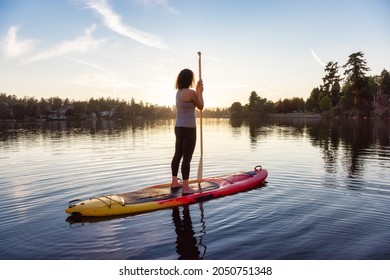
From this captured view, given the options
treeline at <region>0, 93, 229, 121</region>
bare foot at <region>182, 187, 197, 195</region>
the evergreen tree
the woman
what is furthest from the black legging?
treeline at <region>0, 93, 229, 121</region>

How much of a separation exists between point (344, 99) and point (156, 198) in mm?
78968

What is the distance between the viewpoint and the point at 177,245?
4738mm

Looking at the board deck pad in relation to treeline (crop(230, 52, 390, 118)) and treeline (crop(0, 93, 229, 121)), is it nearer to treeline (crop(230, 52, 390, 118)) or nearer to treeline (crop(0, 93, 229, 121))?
treeline (crop(230, 52, 390, 118))

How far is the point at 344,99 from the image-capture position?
75125mm

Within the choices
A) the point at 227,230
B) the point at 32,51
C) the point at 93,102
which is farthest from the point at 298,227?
the point at 93,102

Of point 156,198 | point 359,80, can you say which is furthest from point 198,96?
point 359,80

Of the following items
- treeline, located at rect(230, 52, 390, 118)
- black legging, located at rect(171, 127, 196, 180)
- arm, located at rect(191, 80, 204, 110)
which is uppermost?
treeline, located at rect(230, 52, 390, 118)

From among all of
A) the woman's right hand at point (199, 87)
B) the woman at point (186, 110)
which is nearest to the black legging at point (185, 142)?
the woman at point (186, 110)

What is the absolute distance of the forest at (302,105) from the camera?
6956 centimetres

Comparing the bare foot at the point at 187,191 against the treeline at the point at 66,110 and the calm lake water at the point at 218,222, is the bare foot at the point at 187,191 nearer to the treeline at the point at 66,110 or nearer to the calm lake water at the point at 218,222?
the calm lake water at the point at 218,222

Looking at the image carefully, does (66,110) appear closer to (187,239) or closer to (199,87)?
(199,87)

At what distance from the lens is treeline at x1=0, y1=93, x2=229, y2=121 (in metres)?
114

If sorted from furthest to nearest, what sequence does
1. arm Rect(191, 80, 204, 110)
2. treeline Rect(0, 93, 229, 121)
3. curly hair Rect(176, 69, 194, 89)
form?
treeline Rect(0, 93, 229, 121), curly hair Rect(176, 69, 194, 89), arm Rect(191, 80, 204, 110)

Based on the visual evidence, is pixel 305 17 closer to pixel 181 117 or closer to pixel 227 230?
pixel 181 117
